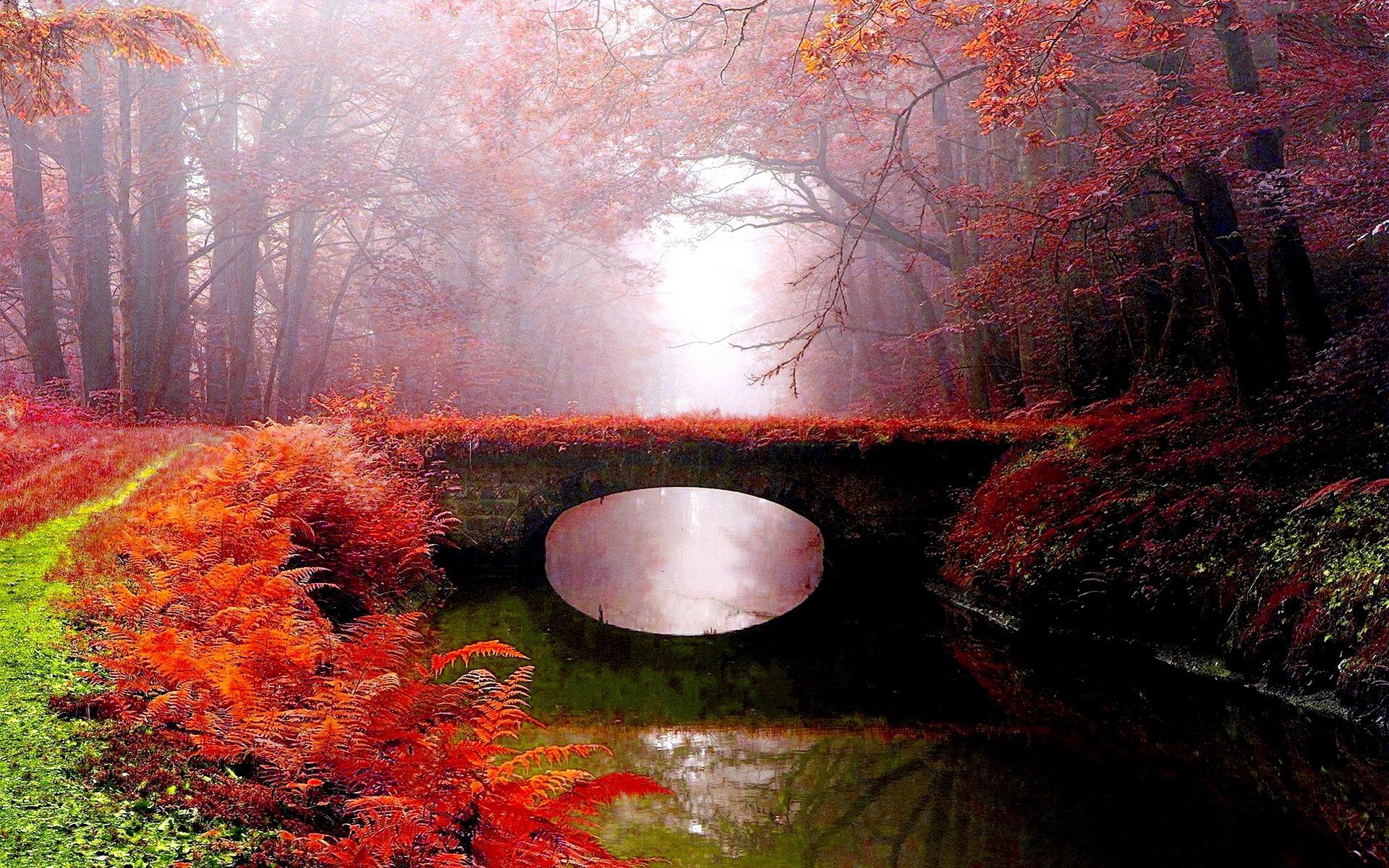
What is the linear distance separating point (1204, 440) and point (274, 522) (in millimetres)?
8778

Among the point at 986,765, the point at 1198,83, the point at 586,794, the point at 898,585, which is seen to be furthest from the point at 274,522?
the point at 1198,83

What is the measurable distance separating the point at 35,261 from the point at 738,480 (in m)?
12.5

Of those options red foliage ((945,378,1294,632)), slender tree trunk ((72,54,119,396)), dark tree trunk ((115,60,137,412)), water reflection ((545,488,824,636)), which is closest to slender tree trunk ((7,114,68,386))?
slender tree trunk ((72,54,119,396))

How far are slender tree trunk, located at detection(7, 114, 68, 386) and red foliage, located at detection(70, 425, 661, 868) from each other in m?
11.7

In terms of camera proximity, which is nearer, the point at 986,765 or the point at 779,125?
the point at 986,765

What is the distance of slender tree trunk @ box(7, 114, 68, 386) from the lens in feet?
47.3

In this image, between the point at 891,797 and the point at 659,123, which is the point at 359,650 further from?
the point at 659,123

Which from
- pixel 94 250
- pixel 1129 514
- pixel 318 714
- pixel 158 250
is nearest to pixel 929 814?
pixel 318 714

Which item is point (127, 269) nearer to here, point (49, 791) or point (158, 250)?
point (158, 250)

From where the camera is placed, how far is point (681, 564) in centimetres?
1686

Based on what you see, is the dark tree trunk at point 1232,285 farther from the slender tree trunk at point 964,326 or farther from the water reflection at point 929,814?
the water reflection at point 929,814

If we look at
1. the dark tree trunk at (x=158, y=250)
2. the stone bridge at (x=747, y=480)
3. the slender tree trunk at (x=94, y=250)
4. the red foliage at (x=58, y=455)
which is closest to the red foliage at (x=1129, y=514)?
the stone bridge at (x=747, y=480)

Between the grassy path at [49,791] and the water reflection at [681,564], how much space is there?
7249 mm

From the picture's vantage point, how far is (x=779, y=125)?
1452cm
